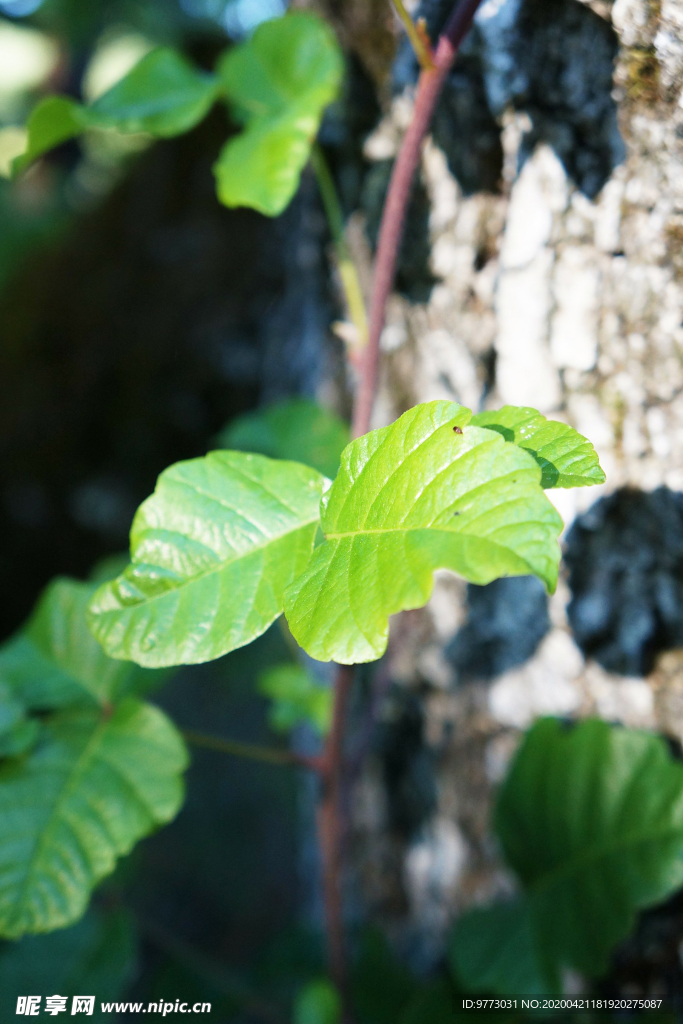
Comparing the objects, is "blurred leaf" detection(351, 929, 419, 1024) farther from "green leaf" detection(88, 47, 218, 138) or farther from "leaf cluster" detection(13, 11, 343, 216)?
"green leaf" detection(88, 47, 218, 138)

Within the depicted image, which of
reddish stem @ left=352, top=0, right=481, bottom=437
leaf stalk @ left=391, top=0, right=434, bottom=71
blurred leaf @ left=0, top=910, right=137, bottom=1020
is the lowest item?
blurred leaf @ left=0, top=910, right=137, bottom=1020

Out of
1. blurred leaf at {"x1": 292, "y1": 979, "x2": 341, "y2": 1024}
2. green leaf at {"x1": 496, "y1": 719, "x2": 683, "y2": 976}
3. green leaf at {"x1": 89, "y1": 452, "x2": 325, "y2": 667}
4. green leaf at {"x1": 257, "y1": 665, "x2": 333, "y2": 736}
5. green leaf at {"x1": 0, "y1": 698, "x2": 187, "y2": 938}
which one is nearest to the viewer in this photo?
green leaf at {"x1": 89, "y1": 452, "x2": 325, "y2": 667}

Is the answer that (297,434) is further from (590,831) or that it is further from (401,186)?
(590,831)

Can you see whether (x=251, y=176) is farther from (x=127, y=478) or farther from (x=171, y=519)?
A: (x=127, y=478)

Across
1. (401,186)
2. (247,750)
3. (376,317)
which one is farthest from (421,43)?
(247,750)

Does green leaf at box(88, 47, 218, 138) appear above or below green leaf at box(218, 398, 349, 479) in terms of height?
above

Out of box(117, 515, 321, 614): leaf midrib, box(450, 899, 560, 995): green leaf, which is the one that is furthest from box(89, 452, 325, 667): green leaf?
box(450, 899, 560, 995): green leaf

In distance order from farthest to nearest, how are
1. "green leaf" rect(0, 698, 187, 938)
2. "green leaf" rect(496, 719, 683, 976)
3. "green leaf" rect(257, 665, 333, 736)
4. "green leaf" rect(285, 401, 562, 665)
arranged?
1. "green leaf" rect(257, 665, 333, 736)
2. "green leaf" rect(496, 719, 683, 976)
3. "green leaf" rect(0, 698, 187, 938)
4. "green leaf" rect(285, 401, 562, 665)

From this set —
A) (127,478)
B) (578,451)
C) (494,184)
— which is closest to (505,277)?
(494,184)
